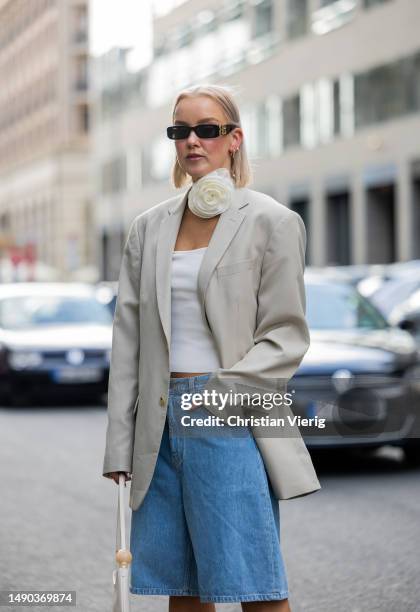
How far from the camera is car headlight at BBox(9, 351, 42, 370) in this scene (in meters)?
16.3

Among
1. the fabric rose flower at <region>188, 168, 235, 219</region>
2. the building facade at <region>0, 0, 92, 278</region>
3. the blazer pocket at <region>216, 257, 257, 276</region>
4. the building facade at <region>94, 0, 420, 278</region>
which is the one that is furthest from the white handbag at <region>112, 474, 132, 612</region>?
the building facade at <region>0, 0, 92, 278</region>

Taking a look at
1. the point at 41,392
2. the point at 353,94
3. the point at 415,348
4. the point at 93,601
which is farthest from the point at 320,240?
the point at 93,601

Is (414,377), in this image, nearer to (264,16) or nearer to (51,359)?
(51,359)

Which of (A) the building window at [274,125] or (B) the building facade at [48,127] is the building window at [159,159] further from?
(B) the building facade at [48,127]

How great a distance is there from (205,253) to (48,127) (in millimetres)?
86714

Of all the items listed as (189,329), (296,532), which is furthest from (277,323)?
(296,532)

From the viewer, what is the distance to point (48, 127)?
3509 inches

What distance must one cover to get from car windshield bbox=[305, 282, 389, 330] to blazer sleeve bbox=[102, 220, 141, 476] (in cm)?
712

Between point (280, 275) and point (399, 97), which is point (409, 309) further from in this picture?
point (399, 97)

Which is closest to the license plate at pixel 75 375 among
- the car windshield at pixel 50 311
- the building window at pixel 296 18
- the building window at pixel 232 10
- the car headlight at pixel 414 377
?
the car windshield at pixel 50 311

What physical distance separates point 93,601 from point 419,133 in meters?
31.3

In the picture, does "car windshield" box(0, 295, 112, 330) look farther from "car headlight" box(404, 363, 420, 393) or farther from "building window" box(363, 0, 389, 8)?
"building window" box(363, 0, 389, 8)

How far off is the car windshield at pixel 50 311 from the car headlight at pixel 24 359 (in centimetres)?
81

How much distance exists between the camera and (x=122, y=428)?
386 centimetres
